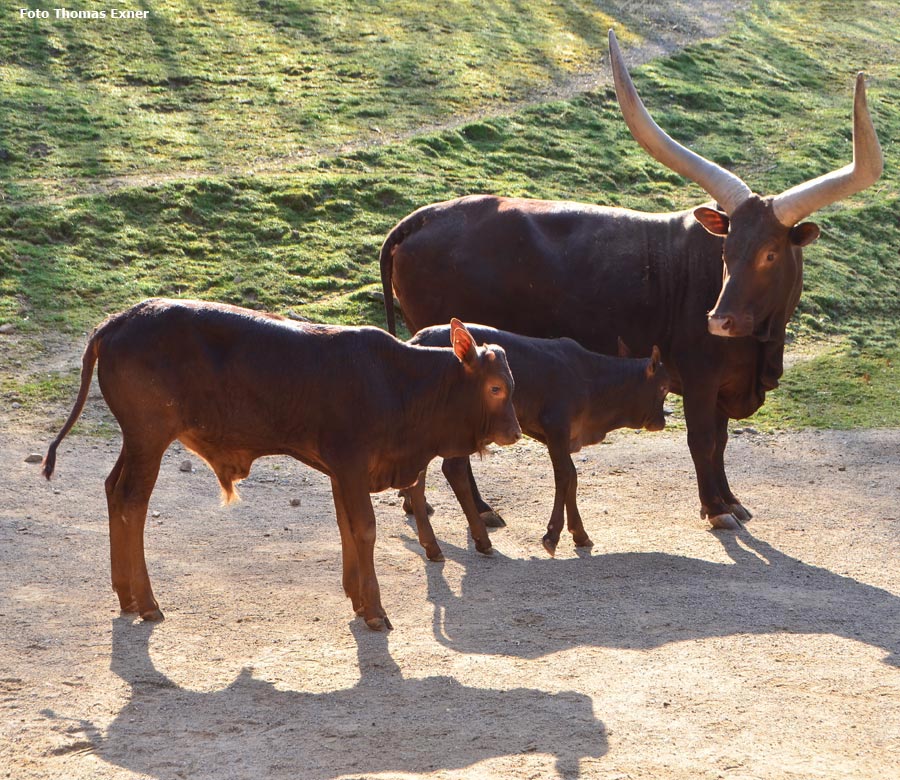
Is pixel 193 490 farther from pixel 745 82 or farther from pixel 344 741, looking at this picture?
pixel 745 82

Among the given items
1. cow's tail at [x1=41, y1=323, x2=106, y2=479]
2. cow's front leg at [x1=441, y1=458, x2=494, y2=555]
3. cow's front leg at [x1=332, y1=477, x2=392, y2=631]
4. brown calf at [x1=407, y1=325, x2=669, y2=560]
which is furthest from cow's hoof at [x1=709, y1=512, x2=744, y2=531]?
cow's tail at [x1=41, y1=323, x2=106, y2=479]

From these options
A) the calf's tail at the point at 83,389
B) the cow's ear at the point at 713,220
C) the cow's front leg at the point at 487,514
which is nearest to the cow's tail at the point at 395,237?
the cow's front leg at the point at 487,514

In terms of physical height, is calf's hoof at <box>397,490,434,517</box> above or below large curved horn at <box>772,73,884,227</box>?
below

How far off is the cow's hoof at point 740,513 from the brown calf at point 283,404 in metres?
3.16

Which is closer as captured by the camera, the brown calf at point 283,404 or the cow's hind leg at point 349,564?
the brown calf at point 283,404

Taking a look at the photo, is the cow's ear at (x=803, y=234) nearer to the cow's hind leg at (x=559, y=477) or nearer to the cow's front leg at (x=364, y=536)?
the cow's hind leg at (x=559, y=477)

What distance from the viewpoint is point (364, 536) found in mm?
7488

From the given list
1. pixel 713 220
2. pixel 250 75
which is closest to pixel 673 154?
pixel 713 220

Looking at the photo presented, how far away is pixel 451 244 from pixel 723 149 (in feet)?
40.2

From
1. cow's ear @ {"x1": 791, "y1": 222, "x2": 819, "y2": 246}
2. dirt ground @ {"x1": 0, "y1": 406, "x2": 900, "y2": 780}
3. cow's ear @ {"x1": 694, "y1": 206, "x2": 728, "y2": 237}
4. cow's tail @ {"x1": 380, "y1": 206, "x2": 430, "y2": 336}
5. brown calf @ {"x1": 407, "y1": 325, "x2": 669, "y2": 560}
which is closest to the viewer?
dirt ground @ {"x1": 0, "y1": 406, "x2": 900, "y2": 780}

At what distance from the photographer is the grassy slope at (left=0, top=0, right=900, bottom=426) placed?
15.1 meters

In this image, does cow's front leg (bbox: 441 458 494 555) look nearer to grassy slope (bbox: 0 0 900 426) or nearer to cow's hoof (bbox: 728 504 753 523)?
cow's hoof (bbox: 728 504 753 523)

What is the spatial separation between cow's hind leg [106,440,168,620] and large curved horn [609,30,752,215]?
459 centimetres

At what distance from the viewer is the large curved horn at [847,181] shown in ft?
29.3
